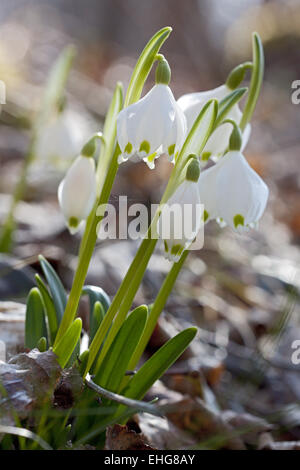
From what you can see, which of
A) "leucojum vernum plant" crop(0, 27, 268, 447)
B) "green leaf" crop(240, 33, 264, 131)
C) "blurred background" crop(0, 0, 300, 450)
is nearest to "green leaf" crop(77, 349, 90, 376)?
"leucojum vernum plant" crop(0, 27, 268, 447)

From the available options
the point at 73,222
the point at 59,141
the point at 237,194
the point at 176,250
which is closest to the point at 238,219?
the point at 237,194

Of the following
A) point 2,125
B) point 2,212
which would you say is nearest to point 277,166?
point 2,125

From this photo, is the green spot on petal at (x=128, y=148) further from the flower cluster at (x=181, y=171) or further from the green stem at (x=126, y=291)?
the green stem at (x=126, y=291)

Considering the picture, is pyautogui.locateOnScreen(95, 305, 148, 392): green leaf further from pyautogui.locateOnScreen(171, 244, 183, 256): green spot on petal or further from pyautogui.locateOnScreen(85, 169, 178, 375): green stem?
pyautogui.locateOnScreen(171, 244, 183, 256): green spot on petal

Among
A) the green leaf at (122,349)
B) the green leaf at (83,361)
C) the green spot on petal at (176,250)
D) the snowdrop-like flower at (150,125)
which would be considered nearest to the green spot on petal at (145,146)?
the snowdrop-like flower at (150,125)

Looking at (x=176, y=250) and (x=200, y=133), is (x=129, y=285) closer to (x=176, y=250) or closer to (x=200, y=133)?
(x=176, y=250)

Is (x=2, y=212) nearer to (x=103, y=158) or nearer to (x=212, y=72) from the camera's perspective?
(x=103, y=158)
